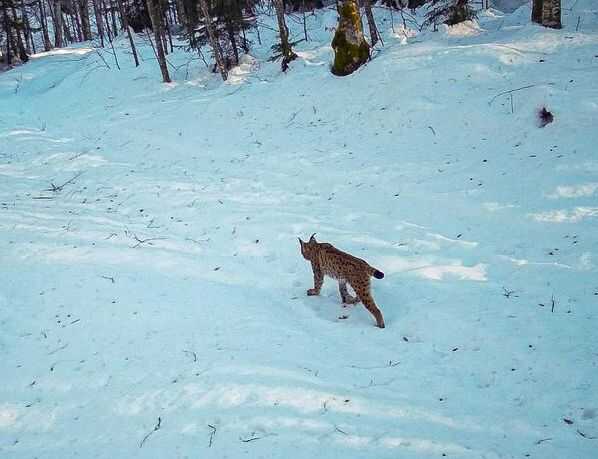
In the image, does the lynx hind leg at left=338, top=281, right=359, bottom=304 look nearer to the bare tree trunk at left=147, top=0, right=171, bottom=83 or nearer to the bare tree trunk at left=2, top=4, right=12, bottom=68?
the bare tree trunk at left=147, top=0, right=171, bottom=83

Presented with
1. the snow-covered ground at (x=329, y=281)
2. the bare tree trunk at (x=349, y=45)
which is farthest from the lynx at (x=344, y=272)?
the bare tree trunk at (x=349, y=45)

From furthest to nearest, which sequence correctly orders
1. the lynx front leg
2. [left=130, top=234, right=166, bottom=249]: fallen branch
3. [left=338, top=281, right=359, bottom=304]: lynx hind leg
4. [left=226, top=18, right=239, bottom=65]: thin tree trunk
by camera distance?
[left=226, top=18, right=239, bottom=65]: thin tree trunk → [left=130, top=234, right=166, bottom=249]: fallen branch → the lynx front leg → [left=338, top=281, right=359, bottom=304]: lynx hind leg

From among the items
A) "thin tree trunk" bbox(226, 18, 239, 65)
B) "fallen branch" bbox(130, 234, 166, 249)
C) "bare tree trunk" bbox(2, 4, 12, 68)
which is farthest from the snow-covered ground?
"bare tree trunk" bbox(2, 4, 12, 68)

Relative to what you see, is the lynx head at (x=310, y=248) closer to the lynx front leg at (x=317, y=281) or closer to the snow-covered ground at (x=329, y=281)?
the lynx front leg at (x=317, y=281)

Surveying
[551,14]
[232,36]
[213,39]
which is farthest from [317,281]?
[232,36]

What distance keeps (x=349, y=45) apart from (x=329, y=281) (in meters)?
10.8

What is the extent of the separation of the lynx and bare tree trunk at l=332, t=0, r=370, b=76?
10394mm

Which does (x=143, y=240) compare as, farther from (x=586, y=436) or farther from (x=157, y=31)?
(x=157, y=31)

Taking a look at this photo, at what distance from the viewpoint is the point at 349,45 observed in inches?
607

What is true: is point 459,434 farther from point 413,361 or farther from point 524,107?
point 524,107

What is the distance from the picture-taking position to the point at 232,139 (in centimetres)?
1440

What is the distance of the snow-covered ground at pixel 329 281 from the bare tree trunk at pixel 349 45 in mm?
745

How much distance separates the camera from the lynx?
6.18 meters

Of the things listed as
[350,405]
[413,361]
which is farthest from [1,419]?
[413,361]
